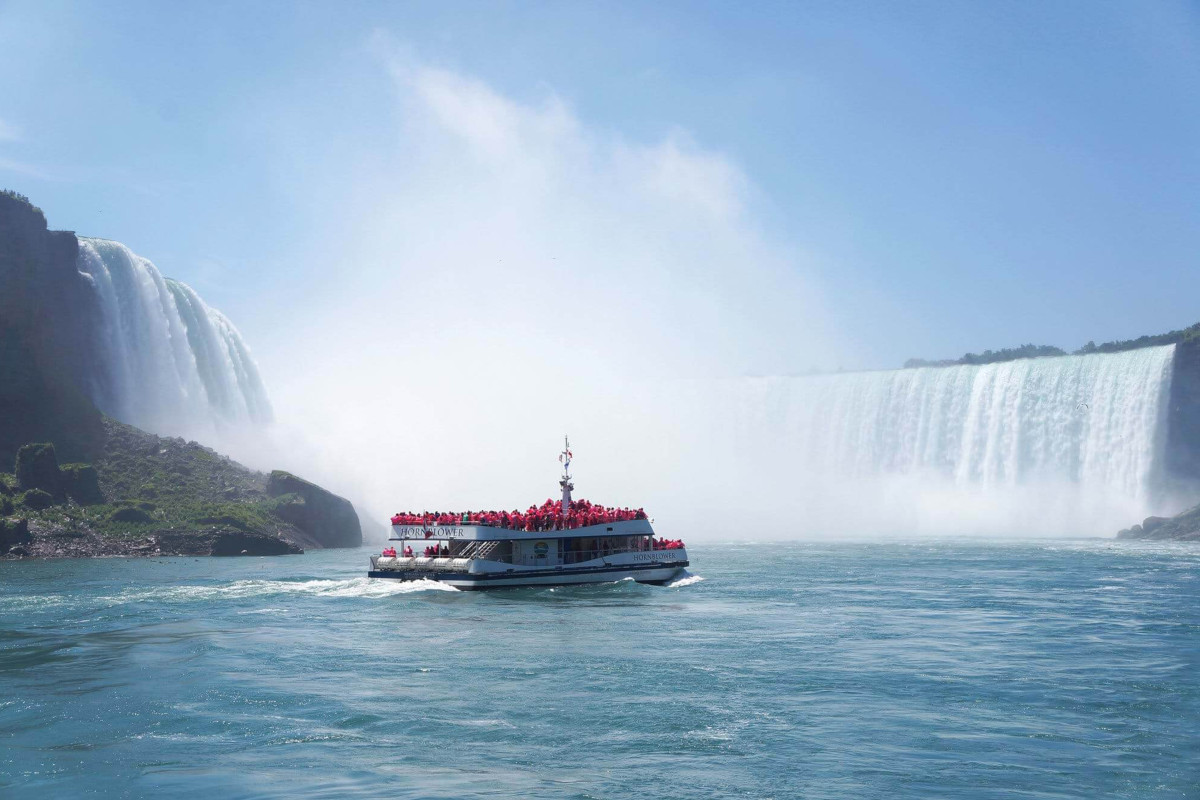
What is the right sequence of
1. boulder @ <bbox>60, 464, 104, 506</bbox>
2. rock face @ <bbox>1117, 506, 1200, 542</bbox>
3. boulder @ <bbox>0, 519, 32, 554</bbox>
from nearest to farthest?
boulder @ <bbox>0, 519, 32, 554</bbox> < boulder @ <bbox>60, 464, 104, 506</bbox> < rock face @ <bbox>1117, 506, 1200, 542</bbox>

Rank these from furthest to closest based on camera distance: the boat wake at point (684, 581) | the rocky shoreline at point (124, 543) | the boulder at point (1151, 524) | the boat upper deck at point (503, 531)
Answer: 1. the boulder at point (1151, 524)
2. the rocky shoreline at point (124, 543)
3. the boat wake at point (684, 581)
4. the boat upper deck at point (503, 531)

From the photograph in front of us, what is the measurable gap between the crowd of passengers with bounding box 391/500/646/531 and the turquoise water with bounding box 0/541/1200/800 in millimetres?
4355

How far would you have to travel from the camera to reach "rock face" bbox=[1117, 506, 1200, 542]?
98812 mm

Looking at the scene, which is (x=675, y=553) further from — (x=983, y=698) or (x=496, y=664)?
(x=983, y=698)

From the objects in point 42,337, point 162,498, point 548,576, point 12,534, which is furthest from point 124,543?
point 548,576

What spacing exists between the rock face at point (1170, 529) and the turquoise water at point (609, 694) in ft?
179

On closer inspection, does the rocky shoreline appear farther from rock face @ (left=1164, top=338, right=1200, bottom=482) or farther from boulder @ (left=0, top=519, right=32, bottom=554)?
rock face @ (left=1164, top=338, right=1200, bottom=482)

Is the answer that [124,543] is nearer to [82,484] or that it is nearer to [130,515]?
[130,515]

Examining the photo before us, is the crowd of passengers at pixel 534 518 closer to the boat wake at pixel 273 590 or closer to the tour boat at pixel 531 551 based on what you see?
the tour boat at pixel 531 551

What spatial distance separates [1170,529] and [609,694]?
92462 millimetres

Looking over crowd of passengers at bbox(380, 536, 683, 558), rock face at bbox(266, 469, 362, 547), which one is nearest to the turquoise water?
crowd of passengers at bbox(380, 536, 683, 558)

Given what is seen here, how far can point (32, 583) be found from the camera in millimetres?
59094

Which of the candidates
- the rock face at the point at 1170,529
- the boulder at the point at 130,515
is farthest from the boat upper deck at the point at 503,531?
the rock face at the point at 1170,529

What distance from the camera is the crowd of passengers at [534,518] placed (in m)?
54.0
